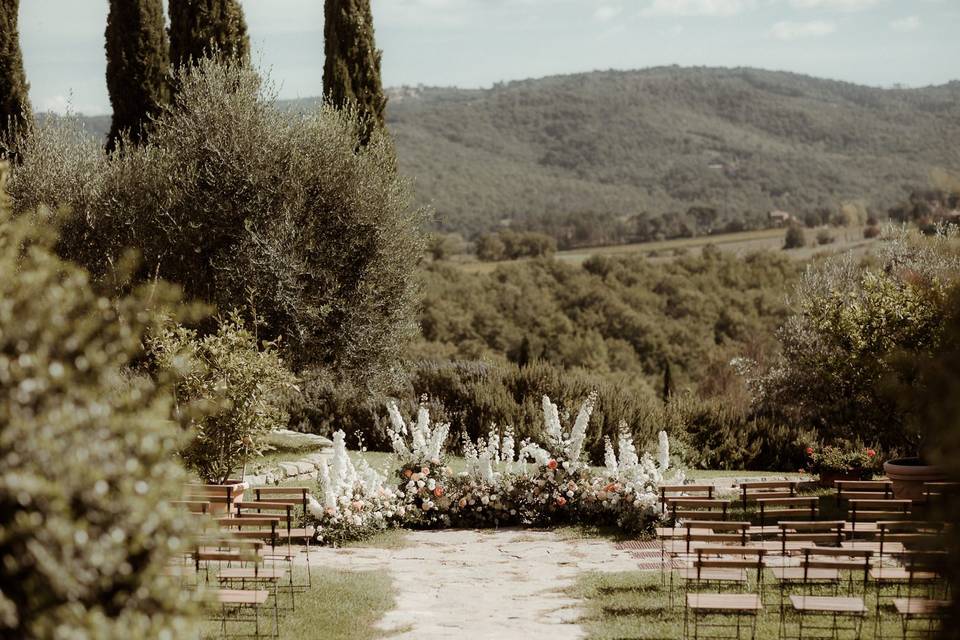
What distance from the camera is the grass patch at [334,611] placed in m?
7.87

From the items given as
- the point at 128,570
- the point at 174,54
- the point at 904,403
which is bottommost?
the point at 128,570

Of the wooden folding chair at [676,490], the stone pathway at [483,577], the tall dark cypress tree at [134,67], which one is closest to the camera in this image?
the stone pathway at [483,577]

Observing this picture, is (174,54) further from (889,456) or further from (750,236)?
(750,236)

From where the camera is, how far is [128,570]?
365 cm

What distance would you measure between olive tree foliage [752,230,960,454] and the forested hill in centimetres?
5046

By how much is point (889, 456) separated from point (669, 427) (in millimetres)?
3692

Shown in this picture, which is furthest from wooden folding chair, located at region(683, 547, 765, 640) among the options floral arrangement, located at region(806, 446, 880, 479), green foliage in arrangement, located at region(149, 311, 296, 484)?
floral arrangement, located at region(806, 446, 880, 479)

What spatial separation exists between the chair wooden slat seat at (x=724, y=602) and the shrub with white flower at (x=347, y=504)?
521cm

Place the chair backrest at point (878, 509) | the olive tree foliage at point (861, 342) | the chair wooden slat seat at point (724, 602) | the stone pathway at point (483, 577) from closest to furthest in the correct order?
the chair wooden slat seat at point (724, 602) < the stone pathway at point (483, 577) < the chair backrest at point (878, 509) < the olive tree foliage at point (861, 342)

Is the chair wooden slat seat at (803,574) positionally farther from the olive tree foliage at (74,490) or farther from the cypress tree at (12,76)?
the cypress tree at (12,76)

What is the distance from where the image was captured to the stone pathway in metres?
8.05

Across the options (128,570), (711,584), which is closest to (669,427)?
(711,584)

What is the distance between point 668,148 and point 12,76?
3053 inches

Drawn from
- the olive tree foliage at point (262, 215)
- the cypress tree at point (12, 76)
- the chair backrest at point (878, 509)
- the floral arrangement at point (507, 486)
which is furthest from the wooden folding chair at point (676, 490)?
the cypress tree at point (12, 76)
